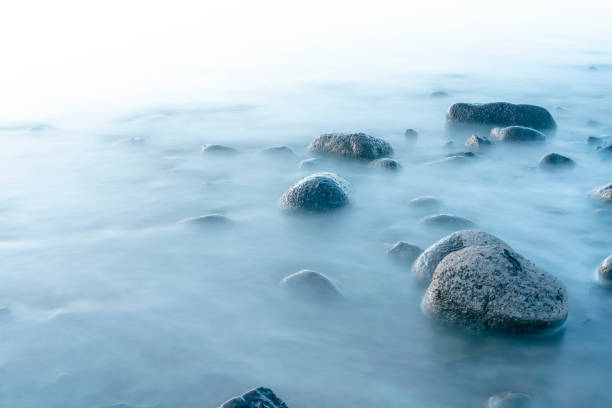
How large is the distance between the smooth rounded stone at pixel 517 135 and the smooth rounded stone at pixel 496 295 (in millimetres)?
3818

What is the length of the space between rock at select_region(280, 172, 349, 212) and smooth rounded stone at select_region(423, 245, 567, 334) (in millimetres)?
1650

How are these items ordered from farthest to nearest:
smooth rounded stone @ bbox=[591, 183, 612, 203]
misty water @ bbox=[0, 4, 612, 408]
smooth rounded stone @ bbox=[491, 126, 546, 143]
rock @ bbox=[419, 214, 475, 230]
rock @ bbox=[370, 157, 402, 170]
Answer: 1. smooth rounded stone @ bbox=[491, 126, 546, 143]
2. rock @ bbox=[370, 157, 402, 170]
3. smooth rounded stone @ bbox=[591, 183, 612, 203]
4. rock @ bbox=[419, 214, 475, 230]
5. misty water @ bbox=[0, 4, 612, 408]

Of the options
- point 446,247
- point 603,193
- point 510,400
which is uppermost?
point 446,247

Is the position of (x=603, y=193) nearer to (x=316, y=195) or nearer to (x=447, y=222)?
(x=447, y=222)

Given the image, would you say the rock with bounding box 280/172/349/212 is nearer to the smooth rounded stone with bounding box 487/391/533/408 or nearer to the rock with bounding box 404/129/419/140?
the smooth rounded stone with bounding box 487/391/533/408

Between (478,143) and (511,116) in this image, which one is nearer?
(478,143)

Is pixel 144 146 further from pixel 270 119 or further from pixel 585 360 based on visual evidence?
pixel 585 360

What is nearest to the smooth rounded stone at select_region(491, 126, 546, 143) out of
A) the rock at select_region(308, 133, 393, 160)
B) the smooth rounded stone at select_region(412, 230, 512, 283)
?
the rock at select_region(308, 133, 393, 160)

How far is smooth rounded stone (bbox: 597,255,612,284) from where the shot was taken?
4.00 meters

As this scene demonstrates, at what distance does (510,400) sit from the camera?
9.64ft

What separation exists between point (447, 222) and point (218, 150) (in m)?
2.95

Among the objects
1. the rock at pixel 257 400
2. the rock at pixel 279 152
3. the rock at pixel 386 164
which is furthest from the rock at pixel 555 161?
the rock at pixel 257 400

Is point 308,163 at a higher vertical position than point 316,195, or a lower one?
lower

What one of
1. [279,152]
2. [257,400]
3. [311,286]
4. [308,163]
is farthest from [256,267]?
[279,152]
